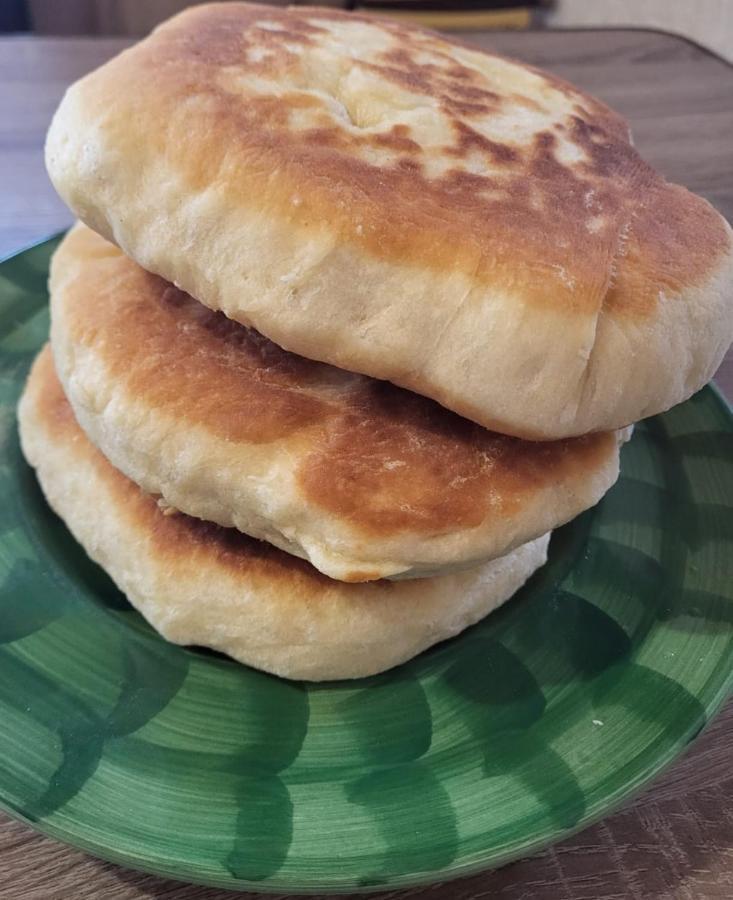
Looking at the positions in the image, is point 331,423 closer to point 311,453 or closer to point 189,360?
point 311,453

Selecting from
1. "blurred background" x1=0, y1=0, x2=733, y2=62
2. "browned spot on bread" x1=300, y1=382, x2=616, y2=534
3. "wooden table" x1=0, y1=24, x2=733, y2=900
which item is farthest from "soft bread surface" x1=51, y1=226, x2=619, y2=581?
"blurred background" x1=0, y1=0, x2=733, y2=62

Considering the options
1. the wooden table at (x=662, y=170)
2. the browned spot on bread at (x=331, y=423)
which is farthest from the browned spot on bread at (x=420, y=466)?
the wooden table at (x=662, y=170)

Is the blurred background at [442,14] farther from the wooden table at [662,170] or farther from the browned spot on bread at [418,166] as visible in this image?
the browned spot on bread at [418,166]

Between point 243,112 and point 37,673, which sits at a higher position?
point 243,112

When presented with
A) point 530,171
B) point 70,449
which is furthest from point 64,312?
point 530,171

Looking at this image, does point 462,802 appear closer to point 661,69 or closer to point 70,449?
point 70,449

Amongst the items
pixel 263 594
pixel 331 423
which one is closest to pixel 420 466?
pixel 331 423
